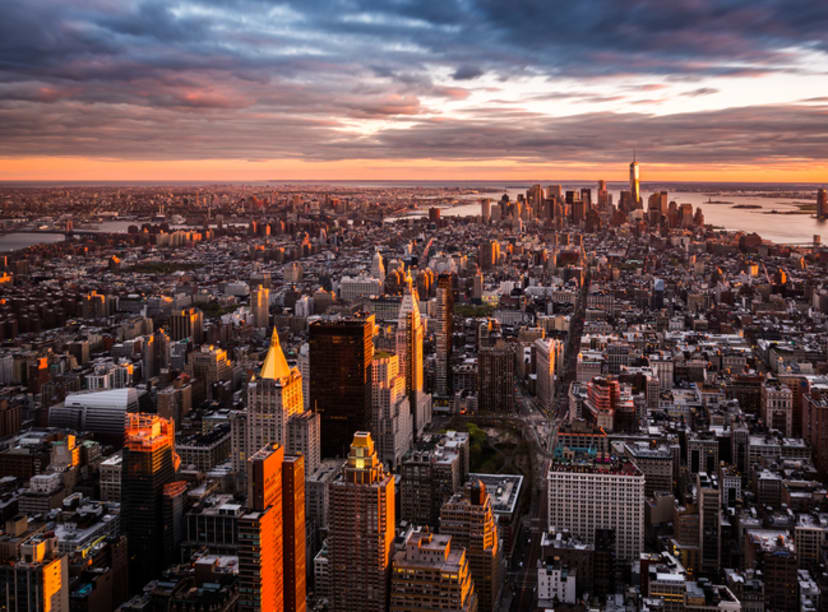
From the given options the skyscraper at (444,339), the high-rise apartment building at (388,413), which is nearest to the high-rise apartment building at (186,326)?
the skyscraper at (444,339)

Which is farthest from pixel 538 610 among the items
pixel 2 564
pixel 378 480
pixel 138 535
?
pixel 2 564

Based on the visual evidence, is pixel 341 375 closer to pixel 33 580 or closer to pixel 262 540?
pixel 262 540

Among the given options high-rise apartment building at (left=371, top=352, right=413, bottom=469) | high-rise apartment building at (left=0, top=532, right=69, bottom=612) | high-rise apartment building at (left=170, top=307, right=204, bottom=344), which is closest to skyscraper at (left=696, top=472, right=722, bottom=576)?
high-rise apartment building at (left=371, top=352, right=413, bottom=469)

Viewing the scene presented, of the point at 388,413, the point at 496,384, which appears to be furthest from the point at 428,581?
the point at 496,384

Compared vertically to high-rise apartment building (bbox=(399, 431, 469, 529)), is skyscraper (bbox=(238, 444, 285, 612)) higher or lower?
higher

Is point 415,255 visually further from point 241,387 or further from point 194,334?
point 241,387

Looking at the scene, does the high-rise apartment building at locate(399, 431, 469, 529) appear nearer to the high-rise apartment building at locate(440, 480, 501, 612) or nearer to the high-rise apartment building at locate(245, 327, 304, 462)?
the high-rise apartment building at locate(440, 480, 501, 612)

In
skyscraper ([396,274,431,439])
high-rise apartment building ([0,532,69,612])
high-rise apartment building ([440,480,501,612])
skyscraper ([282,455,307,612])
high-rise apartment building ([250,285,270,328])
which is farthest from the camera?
high-rise apartment building ([250,285,270,328])
